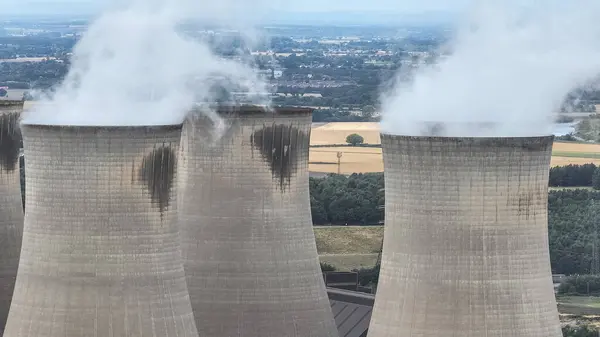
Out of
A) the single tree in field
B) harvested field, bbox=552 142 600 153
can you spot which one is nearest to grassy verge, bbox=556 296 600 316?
harvested field, bbox=552 142 600 153

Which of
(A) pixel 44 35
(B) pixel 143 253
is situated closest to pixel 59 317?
(B) pixel 143 253

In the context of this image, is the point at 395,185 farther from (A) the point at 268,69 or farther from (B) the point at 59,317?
(A) the point at 268,69

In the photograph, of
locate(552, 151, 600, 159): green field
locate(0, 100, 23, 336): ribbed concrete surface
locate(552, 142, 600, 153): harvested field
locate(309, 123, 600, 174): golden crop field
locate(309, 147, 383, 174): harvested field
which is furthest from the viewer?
locate(309, 147, 383, 174): harvested field

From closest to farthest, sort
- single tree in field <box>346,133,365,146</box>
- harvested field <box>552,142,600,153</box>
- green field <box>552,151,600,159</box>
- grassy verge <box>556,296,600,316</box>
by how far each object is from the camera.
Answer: grassy verge <box>556,296,600,316</box> → harvested field <box>552,142,600,153</box> → green field <box>552,151,600,159</box> → single tree in field <box>346,133,365,146</box>

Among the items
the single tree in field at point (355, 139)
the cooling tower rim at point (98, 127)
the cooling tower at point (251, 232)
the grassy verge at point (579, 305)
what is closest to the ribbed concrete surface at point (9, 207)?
the cooling tower at point (251, 232)

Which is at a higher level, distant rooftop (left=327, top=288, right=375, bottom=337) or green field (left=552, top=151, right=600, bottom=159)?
green field (left=552, top=151, right=600, bottom=159)

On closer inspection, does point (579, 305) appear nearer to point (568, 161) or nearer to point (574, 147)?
point (574, 147)

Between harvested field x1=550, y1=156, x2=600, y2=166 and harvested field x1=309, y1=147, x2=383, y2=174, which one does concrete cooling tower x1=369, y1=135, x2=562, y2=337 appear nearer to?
harvested field x1=550, y1=156, x2=600, y2=166
